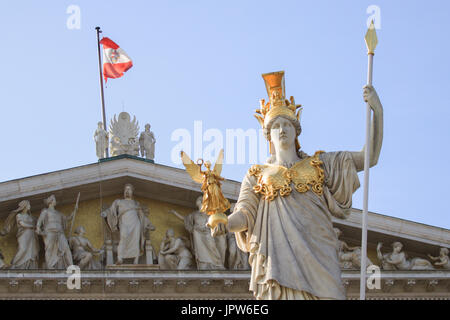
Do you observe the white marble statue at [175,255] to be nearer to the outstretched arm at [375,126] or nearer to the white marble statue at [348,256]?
the white marble statue at [348,256]

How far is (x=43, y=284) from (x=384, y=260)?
6.06 meters

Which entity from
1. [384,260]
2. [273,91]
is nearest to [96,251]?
[384,260]

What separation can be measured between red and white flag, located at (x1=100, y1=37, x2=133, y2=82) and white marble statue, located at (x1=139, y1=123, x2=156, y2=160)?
3.61 meters

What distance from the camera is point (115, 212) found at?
27141 millimetres

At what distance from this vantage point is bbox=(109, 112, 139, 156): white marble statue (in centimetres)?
2875

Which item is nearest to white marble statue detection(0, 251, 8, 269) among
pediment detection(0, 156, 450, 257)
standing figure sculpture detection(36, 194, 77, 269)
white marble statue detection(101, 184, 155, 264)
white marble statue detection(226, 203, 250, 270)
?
standing figure sculpture detection(36, 194, 77, 269)

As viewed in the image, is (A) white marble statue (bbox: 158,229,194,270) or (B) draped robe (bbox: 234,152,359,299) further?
(A) white marble statue (bbox: 158,229,194,270)

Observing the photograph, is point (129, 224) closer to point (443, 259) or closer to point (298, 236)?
point (443, 259)

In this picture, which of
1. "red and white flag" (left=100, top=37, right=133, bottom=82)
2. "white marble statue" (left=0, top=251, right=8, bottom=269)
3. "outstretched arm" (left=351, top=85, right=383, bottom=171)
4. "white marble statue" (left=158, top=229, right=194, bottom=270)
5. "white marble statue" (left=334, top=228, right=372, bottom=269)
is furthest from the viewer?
"red and white flag" (left=100, top=37, right=133, bottom=82)

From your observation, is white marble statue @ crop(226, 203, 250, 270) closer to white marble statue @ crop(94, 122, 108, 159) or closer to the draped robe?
white marble statue @ crop(94, 122, 108, 159)

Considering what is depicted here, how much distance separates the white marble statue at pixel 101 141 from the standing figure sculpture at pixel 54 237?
177cm

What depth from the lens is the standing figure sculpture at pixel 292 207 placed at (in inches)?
466
